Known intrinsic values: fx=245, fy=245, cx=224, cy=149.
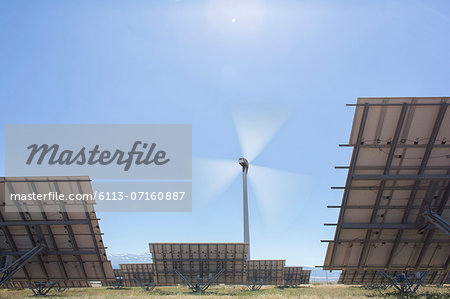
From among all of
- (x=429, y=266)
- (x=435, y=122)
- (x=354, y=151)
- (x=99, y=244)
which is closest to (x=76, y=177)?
(x=99, y=244)

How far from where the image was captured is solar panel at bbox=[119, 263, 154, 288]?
144 ft

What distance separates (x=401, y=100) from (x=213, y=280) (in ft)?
78.9

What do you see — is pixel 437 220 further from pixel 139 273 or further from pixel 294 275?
pixel 139 273

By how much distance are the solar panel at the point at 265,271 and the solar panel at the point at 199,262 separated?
13671mm

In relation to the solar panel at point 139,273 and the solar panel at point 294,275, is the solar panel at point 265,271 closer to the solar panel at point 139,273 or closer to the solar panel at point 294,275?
the solar panel at point 294,275

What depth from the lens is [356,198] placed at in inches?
547

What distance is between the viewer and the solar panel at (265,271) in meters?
39.3

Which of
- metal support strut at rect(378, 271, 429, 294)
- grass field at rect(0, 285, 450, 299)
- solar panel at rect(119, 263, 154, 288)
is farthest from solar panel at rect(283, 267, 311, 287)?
metal support strut at rect(378, 271, 429, 294)

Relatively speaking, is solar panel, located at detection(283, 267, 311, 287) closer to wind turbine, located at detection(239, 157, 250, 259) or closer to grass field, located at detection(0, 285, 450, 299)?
wind turbine, located at detection(239, 157, 250, 259)

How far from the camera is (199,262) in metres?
25.8

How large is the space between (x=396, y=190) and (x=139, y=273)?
4513cm

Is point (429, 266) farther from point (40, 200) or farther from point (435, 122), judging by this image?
point (40, 200)

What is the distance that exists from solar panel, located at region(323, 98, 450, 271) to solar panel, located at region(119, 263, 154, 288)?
37.9 metres

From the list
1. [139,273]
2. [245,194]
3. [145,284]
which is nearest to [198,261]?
[245,194]
